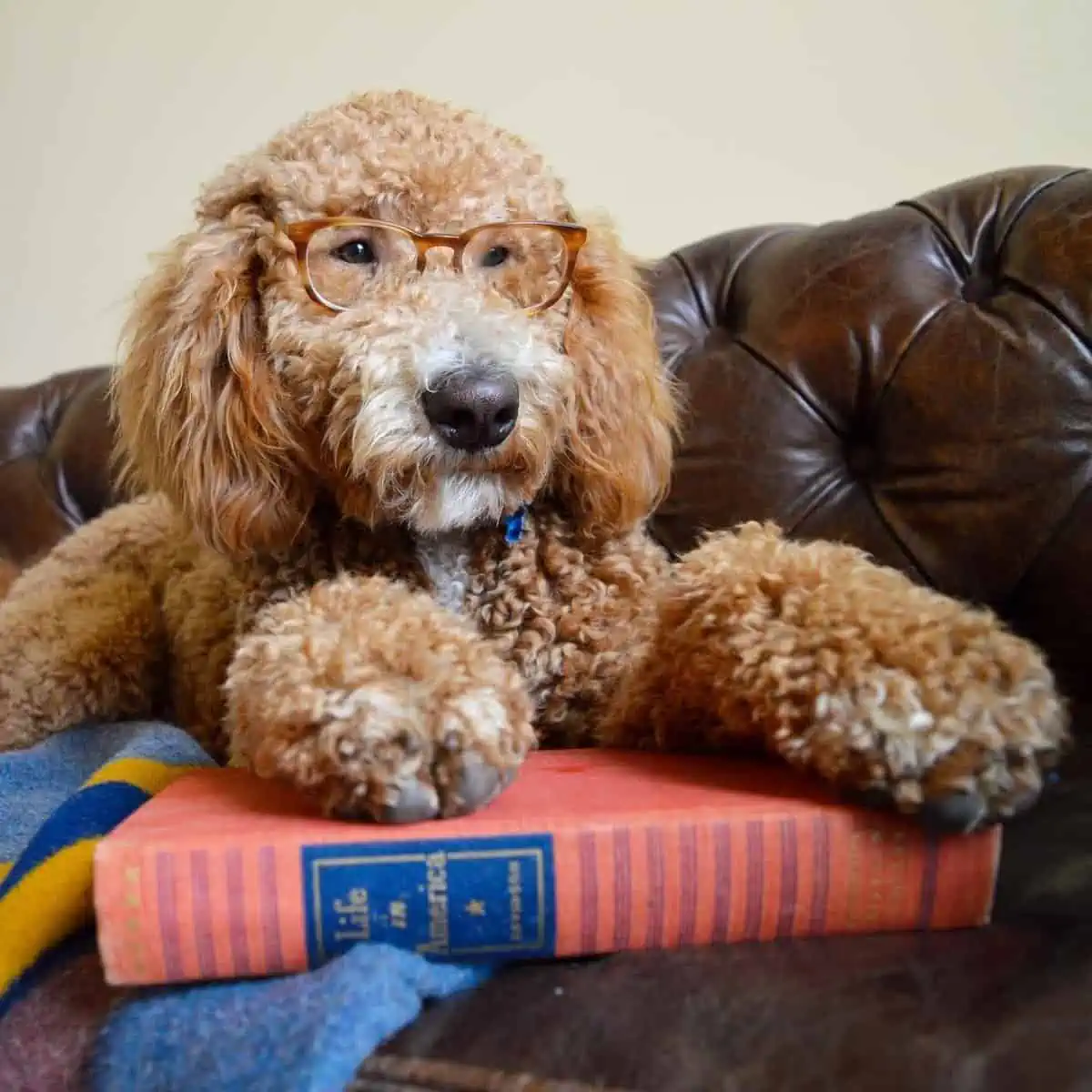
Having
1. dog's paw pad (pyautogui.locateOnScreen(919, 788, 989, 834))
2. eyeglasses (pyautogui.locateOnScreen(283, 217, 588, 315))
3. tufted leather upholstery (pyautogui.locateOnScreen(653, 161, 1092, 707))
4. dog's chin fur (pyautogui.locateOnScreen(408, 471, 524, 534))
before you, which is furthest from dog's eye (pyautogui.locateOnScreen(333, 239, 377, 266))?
dog's paw pad (pyautogui.locateOnScreen(919, 788, 989, 834))

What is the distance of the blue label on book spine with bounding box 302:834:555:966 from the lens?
52 centimetres

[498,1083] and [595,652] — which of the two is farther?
[595,652]

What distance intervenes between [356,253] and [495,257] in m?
0.13

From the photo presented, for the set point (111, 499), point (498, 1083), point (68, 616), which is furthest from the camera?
point (111, 499)

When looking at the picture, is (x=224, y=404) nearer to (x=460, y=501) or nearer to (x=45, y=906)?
(x=460, y=501)

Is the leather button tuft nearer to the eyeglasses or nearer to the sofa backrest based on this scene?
the sofa backrest

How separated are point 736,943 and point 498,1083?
159 mm

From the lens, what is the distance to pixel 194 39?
174 centimetres

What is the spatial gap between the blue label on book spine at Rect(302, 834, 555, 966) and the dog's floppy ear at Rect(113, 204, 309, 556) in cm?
39

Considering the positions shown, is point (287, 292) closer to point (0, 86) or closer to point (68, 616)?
point (68, 616)

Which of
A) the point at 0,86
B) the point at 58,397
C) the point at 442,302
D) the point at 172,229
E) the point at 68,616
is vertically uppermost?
the point at 0,86

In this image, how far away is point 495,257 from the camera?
0.89 metres

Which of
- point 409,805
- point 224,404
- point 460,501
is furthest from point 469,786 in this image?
point 224,404

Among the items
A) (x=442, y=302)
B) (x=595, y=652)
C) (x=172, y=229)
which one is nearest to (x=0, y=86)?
(x=172, y=229)
